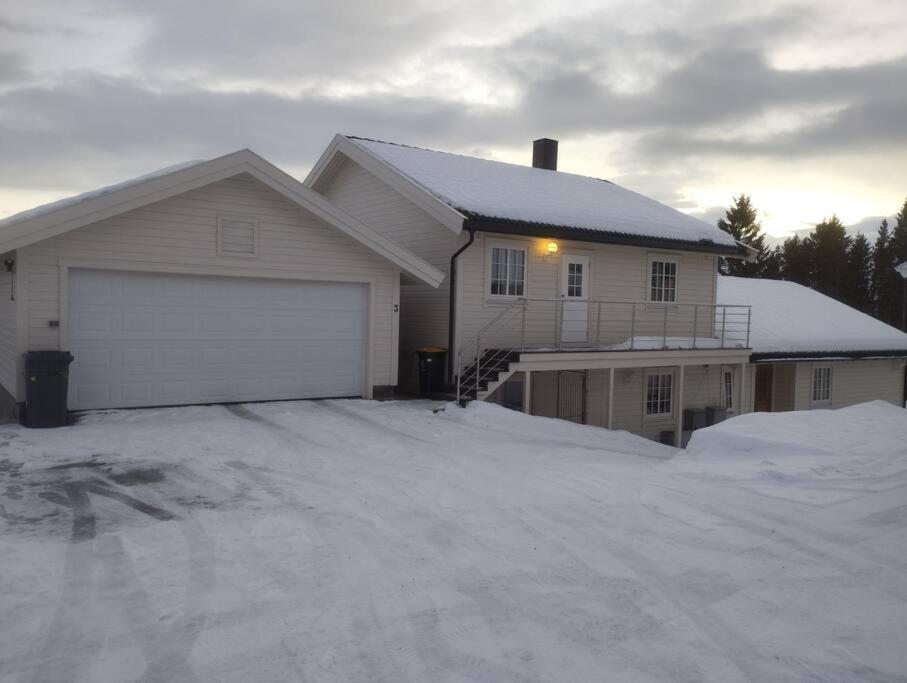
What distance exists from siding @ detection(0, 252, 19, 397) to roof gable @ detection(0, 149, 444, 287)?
0.86 m

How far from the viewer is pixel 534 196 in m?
18.0

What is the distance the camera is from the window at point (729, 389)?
21614mm

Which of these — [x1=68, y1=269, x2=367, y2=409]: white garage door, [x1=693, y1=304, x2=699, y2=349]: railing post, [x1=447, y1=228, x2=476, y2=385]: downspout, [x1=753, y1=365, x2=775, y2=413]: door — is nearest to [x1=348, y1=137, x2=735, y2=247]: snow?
[x1=447, y1=228, x2=476, y2=385]: downspout


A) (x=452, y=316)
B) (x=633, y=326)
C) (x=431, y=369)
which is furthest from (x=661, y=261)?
(x=431, y=369)

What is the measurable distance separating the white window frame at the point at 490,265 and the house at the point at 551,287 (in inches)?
1.1

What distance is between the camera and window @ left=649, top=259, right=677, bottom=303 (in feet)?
62.5

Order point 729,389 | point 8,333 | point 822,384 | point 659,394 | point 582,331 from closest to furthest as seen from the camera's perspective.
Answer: point 8,333, point 582,331, point 659,394, point 729,389, point 822,384

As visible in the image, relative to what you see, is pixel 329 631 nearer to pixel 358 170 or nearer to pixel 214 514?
pixel 214 514

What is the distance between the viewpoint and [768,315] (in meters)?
23.8

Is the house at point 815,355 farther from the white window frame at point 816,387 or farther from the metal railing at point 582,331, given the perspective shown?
the metal railing at point 582,331

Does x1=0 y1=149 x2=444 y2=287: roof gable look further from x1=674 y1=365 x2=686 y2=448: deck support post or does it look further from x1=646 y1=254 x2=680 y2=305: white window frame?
x1=674 y1=365 x2=686 y2=448: deck support post

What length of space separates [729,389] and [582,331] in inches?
264

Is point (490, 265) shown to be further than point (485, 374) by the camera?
Yes

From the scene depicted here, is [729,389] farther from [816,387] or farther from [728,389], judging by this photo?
[816,387]
